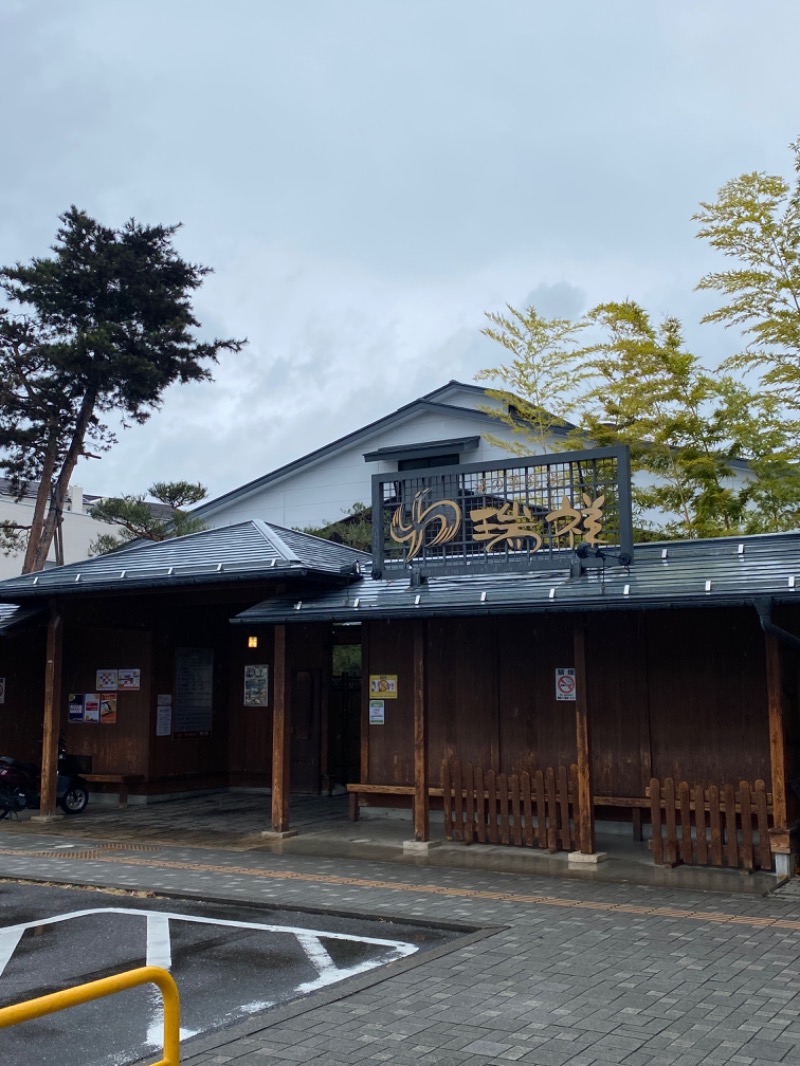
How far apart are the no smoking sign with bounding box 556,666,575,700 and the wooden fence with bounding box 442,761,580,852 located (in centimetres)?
96

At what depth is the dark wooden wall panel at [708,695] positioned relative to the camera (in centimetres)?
1134

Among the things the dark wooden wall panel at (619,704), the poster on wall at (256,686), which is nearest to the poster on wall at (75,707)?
the poster on wall at (256,686)

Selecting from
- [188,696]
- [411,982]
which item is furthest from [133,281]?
[411,982]

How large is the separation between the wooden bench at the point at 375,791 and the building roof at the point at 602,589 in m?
2.57

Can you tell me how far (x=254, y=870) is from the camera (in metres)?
10.6

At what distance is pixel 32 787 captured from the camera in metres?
15.5

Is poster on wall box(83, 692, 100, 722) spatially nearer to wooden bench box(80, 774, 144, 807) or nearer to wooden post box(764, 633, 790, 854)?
wooden bench box(80, 774, 144, 807)

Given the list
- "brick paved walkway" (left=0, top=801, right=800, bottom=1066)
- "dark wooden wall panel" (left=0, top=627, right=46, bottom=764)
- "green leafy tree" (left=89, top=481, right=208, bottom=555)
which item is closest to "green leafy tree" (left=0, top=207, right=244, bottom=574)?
"green leafy tree" (left=89, top=481, right=208, bottom=555)

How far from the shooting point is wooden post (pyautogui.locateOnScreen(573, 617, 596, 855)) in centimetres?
1076

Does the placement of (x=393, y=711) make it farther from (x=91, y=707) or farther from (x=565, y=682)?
(x=91, y=707)

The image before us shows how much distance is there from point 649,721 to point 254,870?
190 inches

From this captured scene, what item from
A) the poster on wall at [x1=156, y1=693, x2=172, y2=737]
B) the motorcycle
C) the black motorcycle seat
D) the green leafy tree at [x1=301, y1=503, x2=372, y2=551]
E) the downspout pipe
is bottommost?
the motorcycle

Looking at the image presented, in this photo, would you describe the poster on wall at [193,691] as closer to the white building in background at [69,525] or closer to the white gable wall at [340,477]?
the white gable wall at [340,477]

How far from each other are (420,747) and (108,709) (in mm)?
6806
